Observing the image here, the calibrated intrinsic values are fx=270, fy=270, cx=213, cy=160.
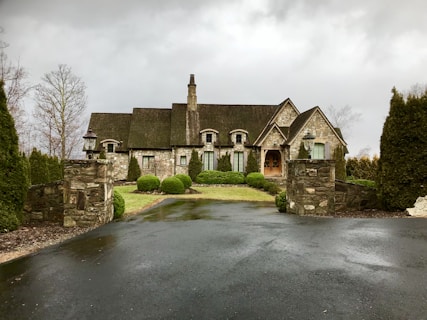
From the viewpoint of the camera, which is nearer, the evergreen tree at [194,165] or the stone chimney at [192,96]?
the evergreen tree at [194,165]

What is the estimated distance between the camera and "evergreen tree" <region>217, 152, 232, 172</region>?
1059 inches

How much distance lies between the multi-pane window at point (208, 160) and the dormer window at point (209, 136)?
107cm

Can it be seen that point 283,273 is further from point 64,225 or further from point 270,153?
point 270,153

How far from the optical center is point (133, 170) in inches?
1051

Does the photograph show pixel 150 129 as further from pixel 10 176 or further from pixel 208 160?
pixel 10 176

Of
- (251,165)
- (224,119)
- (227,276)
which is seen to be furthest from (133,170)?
(227,276)

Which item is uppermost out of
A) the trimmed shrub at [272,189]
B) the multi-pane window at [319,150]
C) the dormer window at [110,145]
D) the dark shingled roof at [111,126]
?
the dark shingled roof at [111,126]

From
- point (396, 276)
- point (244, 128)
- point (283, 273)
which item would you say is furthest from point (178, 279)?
point (244, 128)

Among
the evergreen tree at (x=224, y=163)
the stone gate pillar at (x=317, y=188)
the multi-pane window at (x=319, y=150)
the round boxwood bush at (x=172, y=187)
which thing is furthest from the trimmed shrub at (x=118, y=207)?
the multi-pane window at (x=319, y=150)

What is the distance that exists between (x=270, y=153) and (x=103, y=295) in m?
26.9

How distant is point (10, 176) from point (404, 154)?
13.0 m

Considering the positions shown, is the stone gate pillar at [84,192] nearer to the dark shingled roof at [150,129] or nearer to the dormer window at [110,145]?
the dark shingled roof at [150,129]

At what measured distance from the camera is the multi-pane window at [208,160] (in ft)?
90.8

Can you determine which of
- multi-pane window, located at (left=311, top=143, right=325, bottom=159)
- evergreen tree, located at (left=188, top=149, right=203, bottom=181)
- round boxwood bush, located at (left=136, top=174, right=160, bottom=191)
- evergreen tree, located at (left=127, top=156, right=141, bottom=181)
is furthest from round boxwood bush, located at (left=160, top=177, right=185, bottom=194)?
multi-pane window, located at (left=311, top=143, right=325, bottom=159)
